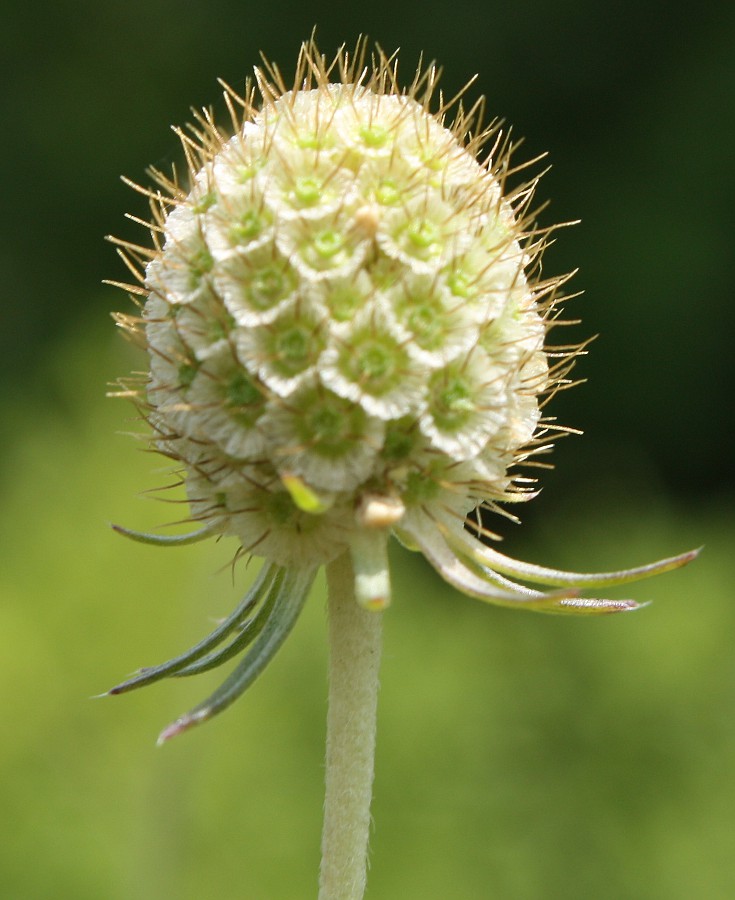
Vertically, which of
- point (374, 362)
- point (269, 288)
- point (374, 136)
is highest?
point (374, 136)

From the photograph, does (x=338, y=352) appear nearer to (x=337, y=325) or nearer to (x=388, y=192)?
(x=337, y=325)

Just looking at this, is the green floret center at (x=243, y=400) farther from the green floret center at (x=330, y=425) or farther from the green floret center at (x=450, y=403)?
the green floret center at (x=450, y=403)

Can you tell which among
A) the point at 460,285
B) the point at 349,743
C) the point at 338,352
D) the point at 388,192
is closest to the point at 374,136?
the point at 388,192

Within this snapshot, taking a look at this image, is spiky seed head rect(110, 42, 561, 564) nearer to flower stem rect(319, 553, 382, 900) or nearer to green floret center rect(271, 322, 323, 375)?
green floret center rect(271, 322, 323, 375)

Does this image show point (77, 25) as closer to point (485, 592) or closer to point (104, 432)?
point (104, 432)

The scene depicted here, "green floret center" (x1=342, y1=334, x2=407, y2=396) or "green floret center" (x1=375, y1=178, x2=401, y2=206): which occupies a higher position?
"green floret center" (x1=375, y1=178, x2=401, y2=206)

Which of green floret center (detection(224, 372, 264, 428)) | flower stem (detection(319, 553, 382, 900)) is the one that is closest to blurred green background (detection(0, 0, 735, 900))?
flower stem (detection(319, 553, 382, 900))
